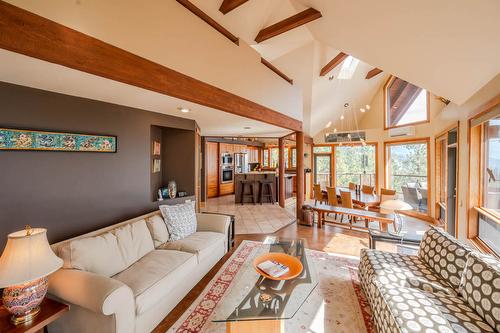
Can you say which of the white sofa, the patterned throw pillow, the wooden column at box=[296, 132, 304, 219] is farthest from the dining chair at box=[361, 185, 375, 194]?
the patterned throw pillow

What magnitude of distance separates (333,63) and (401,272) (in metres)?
4.03

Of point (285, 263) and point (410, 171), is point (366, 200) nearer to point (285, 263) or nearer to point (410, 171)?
point (410, 171)

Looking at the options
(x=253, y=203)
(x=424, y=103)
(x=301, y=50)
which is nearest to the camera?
(x=301, y=50)

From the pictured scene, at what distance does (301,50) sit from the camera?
410 cm

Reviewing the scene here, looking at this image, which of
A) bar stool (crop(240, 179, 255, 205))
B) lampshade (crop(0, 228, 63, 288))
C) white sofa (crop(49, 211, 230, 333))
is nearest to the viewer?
lampshade (crop(0, 228, 63, 288))

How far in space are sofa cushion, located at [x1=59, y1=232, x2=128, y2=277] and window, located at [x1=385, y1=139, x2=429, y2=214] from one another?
7191 mm

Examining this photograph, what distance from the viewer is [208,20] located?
274 centimetres

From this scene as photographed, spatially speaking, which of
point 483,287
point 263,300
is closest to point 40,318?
point 263,300

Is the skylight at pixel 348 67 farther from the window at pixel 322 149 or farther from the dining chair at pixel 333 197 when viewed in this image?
the window at pixel 322 149

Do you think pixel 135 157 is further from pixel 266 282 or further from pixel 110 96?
pixel 266 282

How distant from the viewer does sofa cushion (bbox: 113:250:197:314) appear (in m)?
1.74

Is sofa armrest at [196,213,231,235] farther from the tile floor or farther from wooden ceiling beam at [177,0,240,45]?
wooden ceiling beam at [177,0,240,45]

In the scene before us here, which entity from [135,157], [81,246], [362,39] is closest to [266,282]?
[81,246]

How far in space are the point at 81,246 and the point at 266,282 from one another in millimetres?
1738
